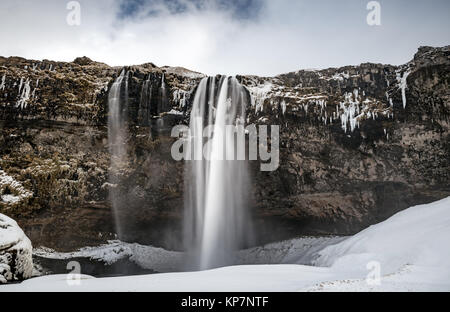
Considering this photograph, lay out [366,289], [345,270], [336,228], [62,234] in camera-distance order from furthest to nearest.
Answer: [336,228]
[62,234]
[345,270]
[366,289]

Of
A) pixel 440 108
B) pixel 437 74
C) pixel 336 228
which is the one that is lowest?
pixel 336 228

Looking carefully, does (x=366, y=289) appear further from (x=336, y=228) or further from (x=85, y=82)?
(x=85, y=82)

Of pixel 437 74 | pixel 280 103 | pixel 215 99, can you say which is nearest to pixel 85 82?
pixel 215 99

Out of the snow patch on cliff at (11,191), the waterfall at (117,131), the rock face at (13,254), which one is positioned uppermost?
the waterfall at (117,131)

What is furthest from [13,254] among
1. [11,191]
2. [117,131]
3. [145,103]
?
[145,103]

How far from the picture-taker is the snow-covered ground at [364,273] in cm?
871

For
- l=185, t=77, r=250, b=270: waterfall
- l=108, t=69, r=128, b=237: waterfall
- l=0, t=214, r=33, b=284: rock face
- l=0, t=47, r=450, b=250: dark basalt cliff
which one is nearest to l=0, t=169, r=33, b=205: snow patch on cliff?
l=0, t=47, r=450, b=250: dark basalt cliff

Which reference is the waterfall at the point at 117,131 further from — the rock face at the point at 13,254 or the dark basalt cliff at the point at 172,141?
the rock face at the point at 13,254

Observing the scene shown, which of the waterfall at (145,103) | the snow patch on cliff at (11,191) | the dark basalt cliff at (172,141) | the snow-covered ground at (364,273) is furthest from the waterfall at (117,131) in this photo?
the snow-covered ground at (364,273)

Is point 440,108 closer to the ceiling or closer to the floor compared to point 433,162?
closer to the ceiling

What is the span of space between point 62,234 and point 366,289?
82.7ft

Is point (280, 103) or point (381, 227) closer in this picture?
point (381, 227)

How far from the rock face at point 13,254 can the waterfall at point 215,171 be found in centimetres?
1335
